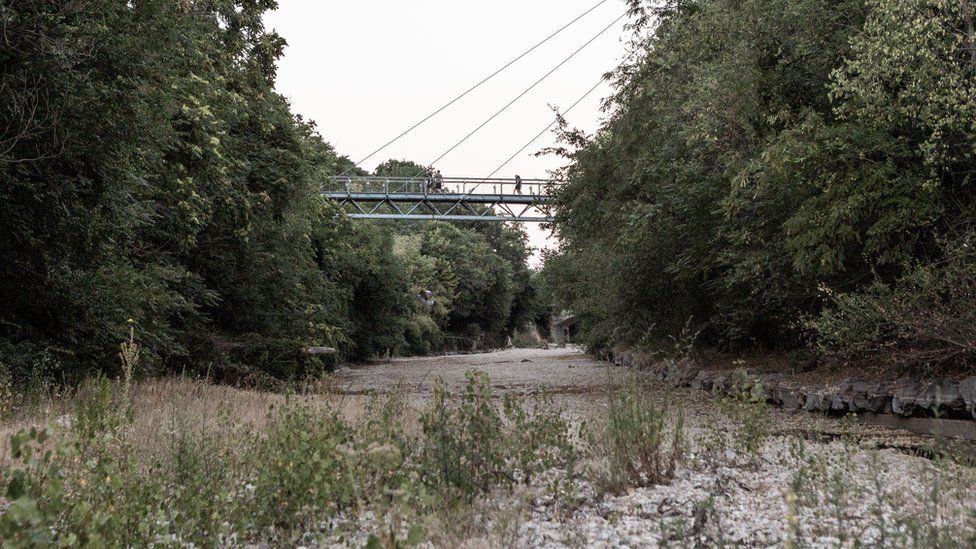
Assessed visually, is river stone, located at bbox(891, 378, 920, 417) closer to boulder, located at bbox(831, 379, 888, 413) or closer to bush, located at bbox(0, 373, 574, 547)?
boulder, located at bbox(831, 379, 888, 413)

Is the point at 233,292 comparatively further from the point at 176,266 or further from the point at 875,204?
the point at 875,204

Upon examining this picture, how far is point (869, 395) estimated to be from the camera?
1095cm

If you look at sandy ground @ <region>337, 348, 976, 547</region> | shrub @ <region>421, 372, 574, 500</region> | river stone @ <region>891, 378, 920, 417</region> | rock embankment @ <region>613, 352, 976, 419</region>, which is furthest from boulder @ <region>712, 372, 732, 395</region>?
shrub @ <region>421, 372, 574, 500</region>

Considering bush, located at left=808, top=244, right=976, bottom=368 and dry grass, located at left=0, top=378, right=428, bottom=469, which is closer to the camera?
dry grass, located at left=0, top=378, right=428, bottom=469

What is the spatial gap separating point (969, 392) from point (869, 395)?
187cm

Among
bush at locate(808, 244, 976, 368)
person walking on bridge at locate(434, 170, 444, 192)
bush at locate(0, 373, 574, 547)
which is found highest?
person walking on bridge at locate(434, 170, 444, 192)

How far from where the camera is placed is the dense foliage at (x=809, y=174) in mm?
9719

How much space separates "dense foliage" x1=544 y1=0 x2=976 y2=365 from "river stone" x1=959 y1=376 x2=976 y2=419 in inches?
17.0

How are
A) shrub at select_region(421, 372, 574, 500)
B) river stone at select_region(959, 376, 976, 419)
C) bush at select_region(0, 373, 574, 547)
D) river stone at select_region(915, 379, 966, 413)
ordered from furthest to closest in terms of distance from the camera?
river stone at select_region(915, 379, 966, 413), river stone at select_region(959, 376, 976, 419), shrub at select_region(421, 372, 574, 500), bush at select_region(0, 373, 574, 547)

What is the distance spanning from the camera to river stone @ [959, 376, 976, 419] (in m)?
8.96

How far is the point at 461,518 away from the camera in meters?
4.63

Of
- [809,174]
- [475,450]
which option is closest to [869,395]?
[809,174]

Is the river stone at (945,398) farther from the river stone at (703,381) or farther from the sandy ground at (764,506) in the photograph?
the river stone at (703,381)

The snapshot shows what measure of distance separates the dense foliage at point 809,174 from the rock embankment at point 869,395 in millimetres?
447
